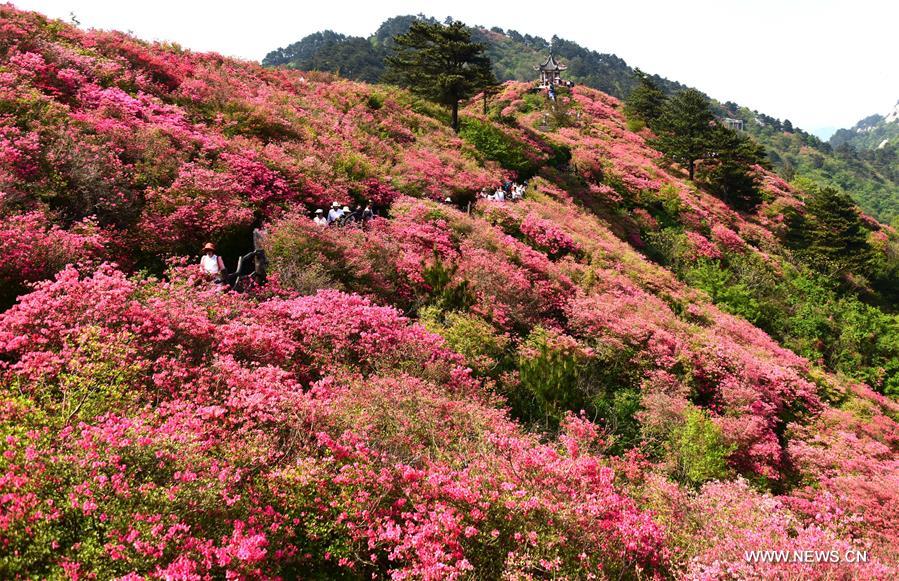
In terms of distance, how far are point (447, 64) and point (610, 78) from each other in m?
148

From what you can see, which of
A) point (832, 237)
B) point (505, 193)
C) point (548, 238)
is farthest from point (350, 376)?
point (832, 237)

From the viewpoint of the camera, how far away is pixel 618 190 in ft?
99.5

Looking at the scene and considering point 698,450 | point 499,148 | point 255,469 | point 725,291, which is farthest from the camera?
point 499,148

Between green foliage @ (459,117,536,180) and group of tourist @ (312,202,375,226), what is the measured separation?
553 inches

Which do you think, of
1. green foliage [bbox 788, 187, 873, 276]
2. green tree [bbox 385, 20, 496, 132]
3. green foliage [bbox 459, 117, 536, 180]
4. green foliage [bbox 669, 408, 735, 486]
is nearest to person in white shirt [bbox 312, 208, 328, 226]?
green foliage [bbox 669, 408, 735, 486]

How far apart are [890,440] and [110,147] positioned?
22.3m

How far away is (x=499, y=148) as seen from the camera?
88.3ft

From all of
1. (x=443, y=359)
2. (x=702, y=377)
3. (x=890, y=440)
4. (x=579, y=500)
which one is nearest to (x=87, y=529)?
(x=579, y=500)

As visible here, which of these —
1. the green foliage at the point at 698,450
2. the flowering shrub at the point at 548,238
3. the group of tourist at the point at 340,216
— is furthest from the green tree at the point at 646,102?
the green foliage at the point at 698,450

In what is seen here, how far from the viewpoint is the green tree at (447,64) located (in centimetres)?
2741

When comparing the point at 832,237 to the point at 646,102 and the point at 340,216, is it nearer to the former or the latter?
the point at 646,102

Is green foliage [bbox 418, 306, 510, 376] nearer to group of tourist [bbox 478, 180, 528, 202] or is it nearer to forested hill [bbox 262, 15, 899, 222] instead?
group of tourist [bbox 478, 180, 528, 202]

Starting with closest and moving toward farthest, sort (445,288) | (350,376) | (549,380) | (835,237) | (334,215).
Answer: (350,376) → (549,380) → (445,288) → (334,215) → (835,237)

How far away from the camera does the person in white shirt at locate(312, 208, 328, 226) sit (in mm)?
12211
